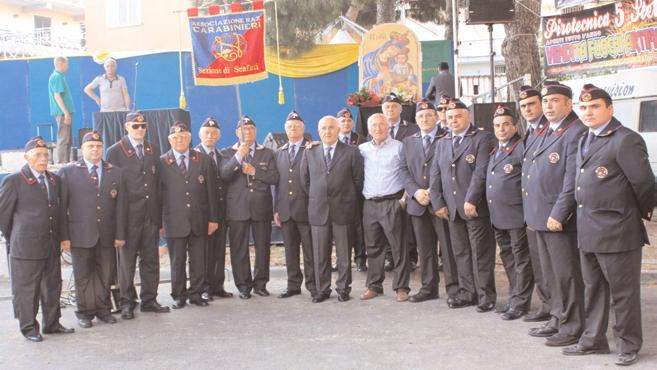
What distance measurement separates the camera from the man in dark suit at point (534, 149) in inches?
248

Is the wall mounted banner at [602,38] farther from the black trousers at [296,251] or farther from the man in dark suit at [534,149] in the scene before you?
the black trousers at [296,251]

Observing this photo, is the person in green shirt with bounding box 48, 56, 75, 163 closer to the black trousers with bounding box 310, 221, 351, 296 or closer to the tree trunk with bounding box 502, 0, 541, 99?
the black trousers with bounding box 310, 221, 351, 296

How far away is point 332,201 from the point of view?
7.92m

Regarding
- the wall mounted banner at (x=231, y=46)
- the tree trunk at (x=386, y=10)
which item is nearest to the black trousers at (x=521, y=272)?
the wall mounted banner at (x=231, y=46)

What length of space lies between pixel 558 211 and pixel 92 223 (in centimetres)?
407

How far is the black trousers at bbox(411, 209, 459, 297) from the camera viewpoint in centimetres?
762

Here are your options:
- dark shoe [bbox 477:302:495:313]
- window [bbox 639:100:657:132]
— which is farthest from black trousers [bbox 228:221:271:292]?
window [bbox 639:100:657:132]

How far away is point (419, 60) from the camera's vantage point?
46.0 feet

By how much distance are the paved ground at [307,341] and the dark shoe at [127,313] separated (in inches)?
2.9

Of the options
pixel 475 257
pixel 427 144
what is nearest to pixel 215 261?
pixel 427 144

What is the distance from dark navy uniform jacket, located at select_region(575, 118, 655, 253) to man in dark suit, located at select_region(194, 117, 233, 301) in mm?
4146

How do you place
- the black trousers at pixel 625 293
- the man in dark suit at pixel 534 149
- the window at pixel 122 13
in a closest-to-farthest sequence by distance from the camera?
the black trousers at pixel 625 293
the man in dark suit at pixel 534 149
the window at pixel 122 13

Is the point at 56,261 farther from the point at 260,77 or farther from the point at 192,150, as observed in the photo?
the point at 260,77

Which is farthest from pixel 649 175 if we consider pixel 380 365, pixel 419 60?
pixel 419 60
